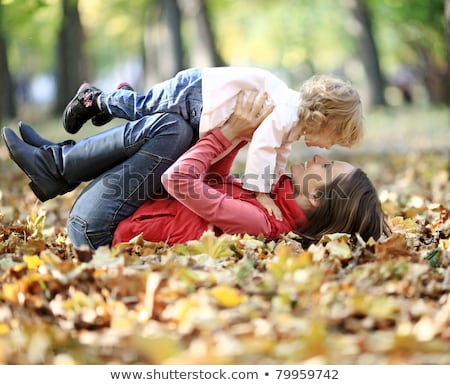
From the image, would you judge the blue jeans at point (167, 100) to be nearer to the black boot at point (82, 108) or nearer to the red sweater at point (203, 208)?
the black boot at point (82, 108)

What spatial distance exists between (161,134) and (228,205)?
1.81ft

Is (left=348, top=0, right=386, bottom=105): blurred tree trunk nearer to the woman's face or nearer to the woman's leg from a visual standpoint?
the woman's face

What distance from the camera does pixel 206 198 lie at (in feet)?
11.9

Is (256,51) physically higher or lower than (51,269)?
lower

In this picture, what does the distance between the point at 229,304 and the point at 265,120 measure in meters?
1.48

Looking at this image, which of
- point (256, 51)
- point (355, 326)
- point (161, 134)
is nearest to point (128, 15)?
point (256, 51)

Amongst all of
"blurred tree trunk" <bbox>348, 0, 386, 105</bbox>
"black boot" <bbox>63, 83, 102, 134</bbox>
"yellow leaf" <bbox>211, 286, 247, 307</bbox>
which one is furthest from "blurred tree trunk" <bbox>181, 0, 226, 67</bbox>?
"yellow leaf" <bbox>211, 286, 247, 307</bbox>

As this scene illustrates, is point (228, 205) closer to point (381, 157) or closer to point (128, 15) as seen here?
point (381, 157)

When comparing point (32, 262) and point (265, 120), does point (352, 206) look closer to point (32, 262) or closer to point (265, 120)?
point (265, 120)

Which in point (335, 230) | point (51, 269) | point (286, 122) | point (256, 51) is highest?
point (286, 122)

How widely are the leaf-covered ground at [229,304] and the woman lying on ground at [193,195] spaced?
170mm

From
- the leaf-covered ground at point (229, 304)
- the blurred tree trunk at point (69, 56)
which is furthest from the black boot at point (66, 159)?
the blurred tree trunk at point (69, 56)
